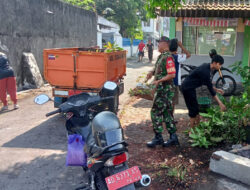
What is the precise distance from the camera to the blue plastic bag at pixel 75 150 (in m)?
2.93

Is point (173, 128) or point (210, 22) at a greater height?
point (210, 22)

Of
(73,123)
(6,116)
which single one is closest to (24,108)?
(6,116)

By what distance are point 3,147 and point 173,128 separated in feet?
10.5

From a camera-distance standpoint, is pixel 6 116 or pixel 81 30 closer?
pixel 6 116

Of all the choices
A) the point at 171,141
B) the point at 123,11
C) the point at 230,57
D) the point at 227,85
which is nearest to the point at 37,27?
the point at 230,57

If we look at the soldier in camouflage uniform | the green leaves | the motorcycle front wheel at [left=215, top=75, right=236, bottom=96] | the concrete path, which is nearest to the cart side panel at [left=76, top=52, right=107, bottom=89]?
the concrete path

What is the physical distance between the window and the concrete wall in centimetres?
639

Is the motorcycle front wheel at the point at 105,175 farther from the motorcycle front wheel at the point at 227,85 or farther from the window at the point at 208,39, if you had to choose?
the window at the point at 208,39

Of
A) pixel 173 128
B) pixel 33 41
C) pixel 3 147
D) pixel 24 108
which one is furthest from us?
pixel 33 41

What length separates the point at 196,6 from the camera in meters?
8.85

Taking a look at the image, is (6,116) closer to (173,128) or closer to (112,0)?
(173,128)

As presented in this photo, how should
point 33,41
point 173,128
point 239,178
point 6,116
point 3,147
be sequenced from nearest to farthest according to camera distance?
1. point 239,178
2. point 173,128
3. point 3,147
4. point 6,116
5. point 33,41

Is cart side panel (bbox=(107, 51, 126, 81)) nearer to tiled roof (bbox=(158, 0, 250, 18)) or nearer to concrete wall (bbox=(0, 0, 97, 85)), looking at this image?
tiled roof (bbox=(158, 0, 250, 18))

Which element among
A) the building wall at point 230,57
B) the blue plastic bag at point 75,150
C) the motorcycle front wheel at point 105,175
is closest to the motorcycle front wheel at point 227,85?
the building wall at point 230,57
